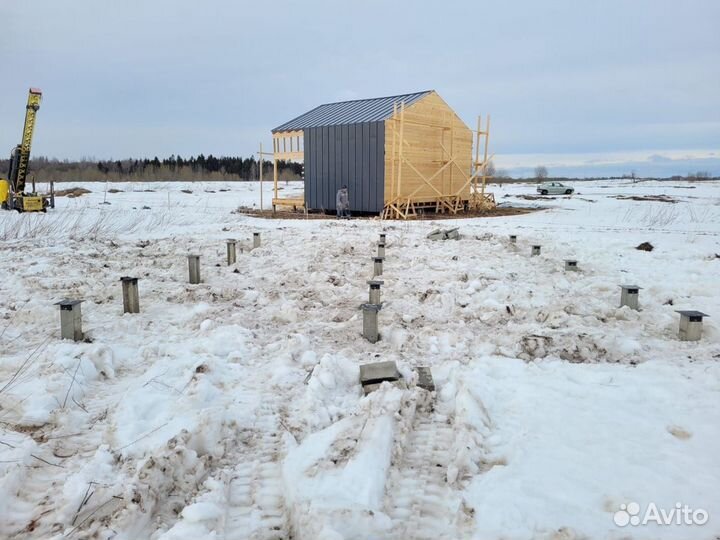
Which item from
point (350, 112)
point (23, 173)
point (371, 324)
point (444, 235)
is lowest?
point (371, 324)

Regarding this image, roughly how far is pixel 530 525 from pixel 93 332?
15.9 ft

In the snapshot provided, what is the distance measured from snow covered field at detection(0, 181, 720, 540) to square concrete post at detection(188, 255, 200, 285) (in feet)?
0.92

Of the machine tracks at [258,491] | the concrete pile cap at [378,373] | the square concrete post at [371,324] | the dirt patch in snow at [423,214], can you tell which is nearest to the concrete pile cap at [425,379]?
the concrete pile cap at [378,373]

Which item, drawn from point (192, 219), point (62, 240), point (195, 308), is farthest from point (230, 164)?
point (195, 308)

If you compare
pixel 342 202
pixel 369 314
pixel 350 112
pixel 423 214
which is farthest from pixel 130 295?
pixel 350 112

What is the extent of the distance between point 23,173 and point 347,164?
13.0m

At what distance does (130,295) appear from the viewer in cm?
631

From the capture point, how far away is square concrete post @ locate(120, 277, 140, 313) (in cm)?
631

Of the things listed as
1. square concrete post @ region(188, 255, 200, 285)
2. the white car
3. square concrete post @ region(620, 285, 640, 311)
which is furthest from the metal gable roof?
the white car

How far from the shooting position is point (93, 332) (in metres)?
5.60

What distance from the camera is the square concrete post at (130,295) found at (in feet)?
20.7

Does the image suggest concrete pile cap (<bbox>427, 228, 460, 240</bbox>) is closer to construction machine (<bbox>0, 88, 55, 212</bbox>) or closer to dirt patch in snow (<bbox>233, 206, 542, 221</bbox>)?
dirt patch in snow (<bbox>233, 206, 542, 221</bbox>)

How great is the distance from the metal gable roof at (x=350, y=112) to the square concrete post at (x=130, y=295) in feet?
49.3

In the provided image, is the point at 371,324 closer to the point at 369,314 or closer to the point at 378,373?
the point at 369,314
